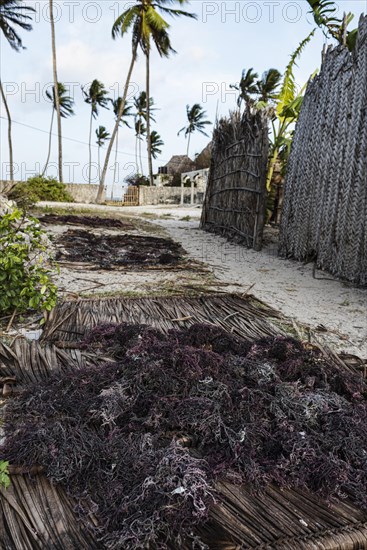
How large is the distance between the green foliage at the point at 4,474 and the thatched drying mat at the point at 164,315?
103 cm

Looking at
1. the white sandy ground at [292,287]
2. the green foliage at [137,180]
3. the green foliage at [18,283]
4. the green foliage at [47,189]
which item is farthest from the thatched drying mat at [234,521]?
the green foliage at [137,180]

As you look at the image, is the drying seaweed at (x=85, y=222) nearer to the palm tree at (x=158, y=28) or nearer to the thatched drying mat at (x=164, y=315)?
the thatched drying mat at (x=164, y=315)

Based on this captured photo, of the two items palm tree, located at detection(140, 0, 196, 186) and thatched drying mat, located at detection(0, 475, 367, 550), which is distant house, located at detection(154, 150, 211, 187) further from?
thatched drying mat, located at detection(0, 475, 367, 550)

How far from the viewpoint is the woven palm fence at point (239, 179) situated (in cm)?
589

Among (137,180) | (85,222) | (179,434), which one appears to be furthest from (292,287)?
(137,180)

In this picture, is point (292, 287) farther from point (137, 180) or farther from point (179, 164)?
point (179, 164)

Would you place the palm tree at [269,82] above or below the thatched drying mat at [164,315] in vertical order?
above

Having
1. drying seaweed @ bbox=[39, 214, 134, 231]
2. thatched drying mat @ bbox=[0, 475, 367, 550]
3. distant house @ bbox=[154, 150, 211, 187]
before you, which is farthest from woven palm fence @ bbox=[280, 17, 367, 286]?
distant house @ bbox=[154, 150, 211, 187]

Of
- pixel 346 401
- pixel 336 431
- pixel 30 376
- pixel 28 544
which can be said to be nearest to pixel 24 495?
pixel 28 544

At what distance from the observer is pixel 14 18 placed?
23734mm

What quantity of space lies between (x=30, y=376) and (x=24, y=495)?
0.72 m

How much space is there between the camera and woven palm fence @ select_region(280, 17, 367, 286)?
12.8 feet

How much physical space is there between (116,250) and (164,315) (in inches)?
112

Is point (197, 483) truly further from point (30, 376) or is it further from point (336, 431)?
point (30, 376)
